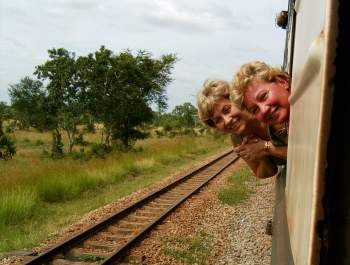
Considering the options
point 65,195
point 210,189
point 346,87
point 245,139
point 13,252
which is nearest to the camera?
point 346,87

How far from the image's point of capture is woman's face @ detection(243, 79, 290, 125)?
217 cm

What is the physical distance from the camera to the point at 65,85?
25094mm

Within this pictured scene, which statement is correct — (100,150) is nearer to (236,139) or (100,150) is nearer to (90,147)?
(90,147)

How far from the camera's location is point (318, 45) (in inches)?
29.6

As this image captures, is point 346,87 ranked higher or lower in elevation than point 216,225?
higher

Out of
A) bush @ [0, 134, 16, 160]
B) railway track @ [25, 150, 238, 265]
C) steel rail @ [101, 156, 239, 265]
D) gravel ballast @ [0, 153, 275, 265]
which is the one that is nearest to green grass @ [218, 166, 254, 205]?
gravel ballast @ [0, 153, 275, 265]

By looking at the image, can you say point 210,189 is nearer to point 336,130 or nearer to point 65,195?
point 65,195

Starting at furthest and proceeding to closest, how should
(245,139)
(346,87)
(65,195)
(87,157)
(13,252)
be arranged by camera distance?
1. (87,157)
2. (65,195)
3. (13,252)
4. (245,139)
5. (346,87)

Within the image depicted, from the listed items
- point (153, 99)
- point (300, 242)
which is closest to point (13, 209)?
point (300, 242)

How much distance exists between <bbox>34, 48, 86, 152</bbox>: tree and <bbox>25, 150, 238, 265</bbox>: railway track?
542 inches

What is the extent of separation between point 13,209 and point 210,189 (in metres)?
5.63

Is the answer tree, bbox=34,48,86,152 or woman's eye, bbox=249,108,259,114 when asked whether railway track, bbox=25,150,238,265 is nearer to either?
woman's eye, bbox=249,108,259,114

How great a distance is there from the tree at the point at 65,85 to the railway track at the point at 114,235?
1376 cm

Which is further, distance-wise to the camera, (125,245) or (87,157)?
(87,157)
